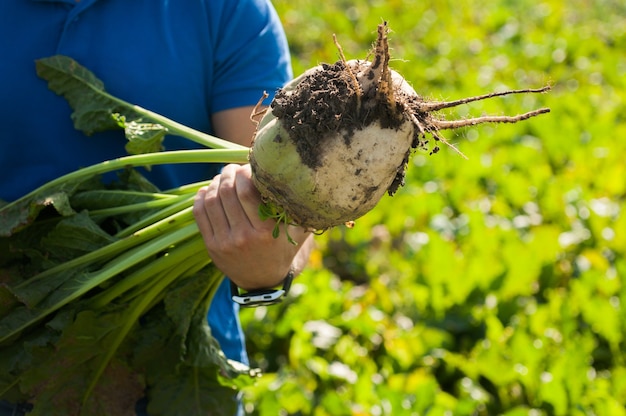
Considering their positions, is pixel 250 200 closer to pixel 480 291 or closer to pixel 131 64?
pixel 131 64

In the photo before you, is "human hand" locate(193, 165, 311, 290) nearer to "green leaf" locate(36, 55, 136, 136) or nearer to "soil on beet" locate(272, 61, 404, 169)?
"soil on beet" locate(272, 61, 404, 169)

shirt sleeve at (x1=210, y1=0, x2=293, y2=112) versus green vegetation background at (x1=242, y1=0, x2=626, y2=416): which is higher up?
shirt sleeve at (x1=210, y1=0, x2=293, y2=112)

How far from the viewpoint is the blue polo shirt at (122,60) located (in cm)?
187

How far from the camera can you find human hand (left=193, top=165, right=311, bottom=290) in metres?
1.62

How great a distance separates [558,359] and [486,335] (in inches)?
16.4

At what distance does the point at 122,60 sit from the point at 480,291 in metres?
2.57

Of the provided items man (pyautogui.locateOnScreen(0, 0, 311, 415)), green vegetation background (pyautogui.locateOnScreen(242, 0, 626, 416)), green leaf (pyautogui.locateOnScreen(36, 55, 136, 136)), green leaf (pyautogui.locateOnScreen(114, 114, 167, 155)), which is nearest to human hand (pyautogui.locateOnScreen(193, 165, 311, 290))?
man (pyautogui.locateOnScreen(0, 0, 311, 415))

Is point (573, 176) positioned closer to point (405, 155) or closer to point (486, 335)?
point (486, 335)

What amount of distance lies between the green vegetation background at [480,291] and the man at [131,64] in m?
0.71

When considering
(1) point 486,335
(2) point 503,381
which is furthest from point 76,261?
(1) point 486,335

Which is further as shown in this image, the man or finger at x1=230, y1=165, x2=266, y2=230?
the man

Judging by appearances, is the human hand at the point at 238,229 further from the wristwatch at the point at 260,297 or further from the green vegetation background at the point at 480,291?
the green vegetation background at the point at 480,291

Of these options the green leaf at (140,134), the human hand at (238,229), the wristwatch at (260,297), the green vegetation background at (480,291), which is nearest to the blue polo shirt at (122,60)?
the green leaf at (140,134)

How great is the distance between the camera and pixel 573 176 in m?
5.29
